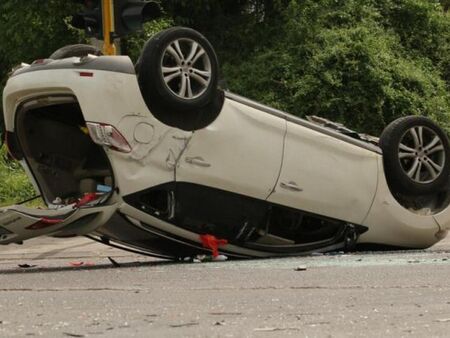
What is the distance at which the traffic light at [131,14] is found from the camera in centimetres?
984

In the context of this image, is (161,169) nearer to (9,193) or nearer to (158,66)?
(158,66)

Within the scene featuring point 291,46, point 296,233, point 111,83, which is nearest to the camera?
point 111,83

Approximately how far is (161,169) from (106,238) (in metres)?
1.21

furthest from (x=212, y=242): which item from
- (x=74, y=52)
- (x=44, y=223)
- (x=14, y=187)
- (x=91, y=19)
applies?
(x=14, y=187)

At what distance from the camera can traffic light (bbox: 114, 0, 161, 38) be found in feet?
32.3

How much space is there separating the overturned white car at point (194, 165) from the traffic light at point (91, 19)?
1982 millimetres

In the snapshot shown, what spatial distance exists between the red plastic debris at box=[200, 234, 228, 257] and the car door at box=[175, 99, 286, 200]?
54 centimetres

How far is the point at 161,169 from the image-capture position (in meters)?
7.66

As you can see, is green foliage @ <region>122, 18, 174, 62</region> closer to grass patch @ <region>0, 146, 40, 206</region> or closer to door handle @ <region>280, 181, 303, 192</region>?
grass patch @ <region>0, 146, 40, 206</region>

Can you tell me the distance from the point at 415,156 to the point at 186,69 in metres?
2.79

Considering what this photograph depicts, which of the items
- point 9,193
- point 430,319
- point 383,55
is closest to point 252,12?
point 383,55

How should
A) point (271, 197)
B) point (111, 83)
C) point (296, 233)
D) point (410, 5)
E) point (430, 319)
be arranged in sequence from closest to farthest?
point (430, 319) < point (111, 83) < point (271, 197) < point (296, 233) < point (410, 5)

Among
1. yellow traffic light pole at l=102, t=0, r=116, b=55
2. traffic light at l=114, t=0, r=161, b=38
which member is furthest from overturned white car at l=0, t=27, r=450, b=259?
traffic light at l=114, t=0, r=161, b=38

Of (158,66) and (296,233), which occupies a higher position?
(158,66)
